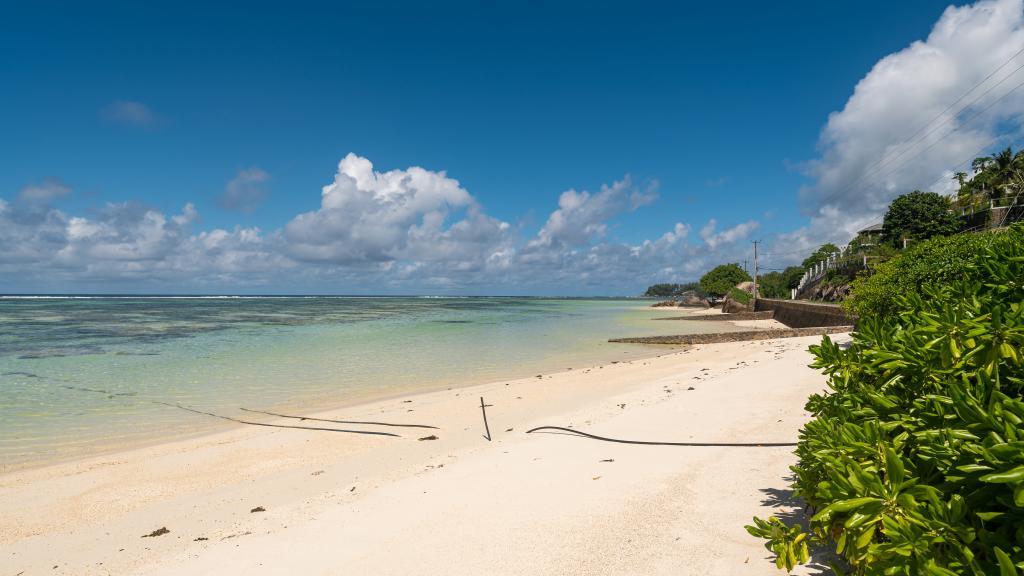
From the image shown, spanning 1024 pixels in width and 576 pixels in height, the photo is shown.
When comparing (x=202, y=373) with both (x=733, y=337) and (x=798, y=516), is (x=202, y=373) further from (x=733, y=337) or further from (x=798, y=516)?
(x=733, y=337)

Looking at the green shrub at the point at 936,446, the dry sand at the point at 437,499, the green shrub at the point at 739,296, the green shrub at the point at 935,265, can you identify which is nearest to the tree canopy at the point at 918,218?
the green shrub at the point at 739,296

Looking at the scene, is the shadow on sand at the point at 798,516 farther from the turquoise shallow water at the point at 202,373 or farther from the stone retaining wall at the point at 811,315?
the stone retaining wall at the point at 811,315

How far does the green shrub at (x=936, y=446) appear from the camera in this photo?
1.51m

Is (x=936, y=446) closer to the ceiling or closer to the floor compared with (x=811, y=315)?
closer to the ceiling

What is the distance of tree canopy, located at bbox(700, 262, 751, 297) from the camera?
277 feet

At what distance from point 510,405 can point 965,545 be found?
9472 millimetres

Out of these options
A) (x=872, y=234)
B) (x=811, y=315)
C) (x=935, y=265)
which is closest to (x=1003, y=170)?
(x=872, y=234)

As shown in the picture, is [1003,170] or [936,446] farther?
[1003,170]

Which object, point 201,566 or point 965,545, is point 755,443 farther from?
point 201,566

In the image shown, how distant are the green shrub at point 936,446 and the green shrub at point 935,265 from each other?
0.28 feet

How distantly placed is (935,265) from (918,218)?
2048 inches

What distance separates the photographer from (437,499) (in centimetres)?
476

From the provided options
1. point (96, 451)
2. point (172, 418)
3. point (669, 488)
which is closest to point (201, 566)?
point (669, 488)

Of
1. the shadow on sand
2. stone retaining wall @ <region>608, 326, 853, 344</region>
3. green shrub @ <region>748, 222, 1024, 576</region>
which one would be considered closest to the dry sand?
the shadow on sand
